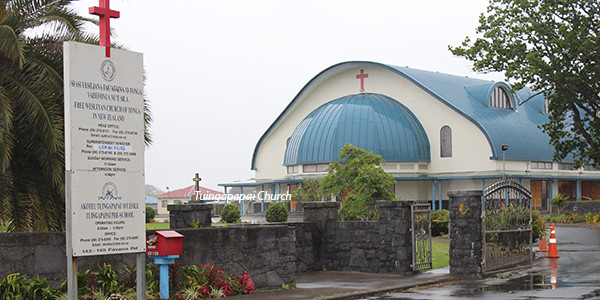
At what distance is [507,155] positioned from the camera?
52.8m

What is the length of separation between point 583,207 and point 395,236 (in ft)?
97.7

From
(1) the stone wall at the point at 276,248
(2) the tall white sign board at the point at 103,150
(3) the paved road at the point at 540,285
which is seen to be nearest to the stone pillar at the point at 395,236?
(1) the stone wall at the point at 276,248

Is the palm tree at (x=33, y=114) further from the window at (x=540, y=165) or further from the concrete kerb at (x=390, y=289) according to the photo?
the window at (x=540, y=165)

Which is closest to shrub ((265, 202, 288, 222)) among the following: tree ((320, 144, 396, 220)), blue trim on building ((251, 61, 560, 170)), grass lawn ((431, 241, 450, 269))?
tree ((320, 144, 396, 220))

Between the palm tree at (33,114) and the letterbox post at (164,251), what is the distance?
8.82 feet

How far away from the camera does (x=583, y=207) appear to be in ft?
147

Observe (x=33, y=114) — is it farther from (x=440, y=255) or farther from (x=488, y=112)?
(x=488, y=112)

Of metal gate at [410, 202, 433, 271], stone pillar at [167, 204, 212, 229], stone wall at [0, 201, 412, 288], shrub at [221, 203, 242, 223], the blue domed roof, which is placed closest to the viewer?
stone wall at [0, 201, 412, 288]

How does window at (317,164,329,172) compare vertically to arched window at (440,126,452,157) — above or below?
below

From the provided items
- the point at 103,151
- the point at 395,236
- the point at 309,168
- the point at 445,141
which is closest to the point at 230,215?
the point at 309,168

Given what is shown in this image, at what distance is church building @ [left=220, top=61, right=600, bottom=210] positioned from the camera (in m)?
52.9

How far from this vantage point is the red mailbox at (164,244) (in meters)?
13.5

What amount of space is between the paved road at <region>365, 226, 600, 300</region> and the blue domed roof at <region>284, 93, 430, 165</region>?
29.4m

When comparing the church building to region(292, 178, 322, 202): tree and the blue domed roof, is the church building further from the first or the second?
region(292, 178, 322, 202): tree
